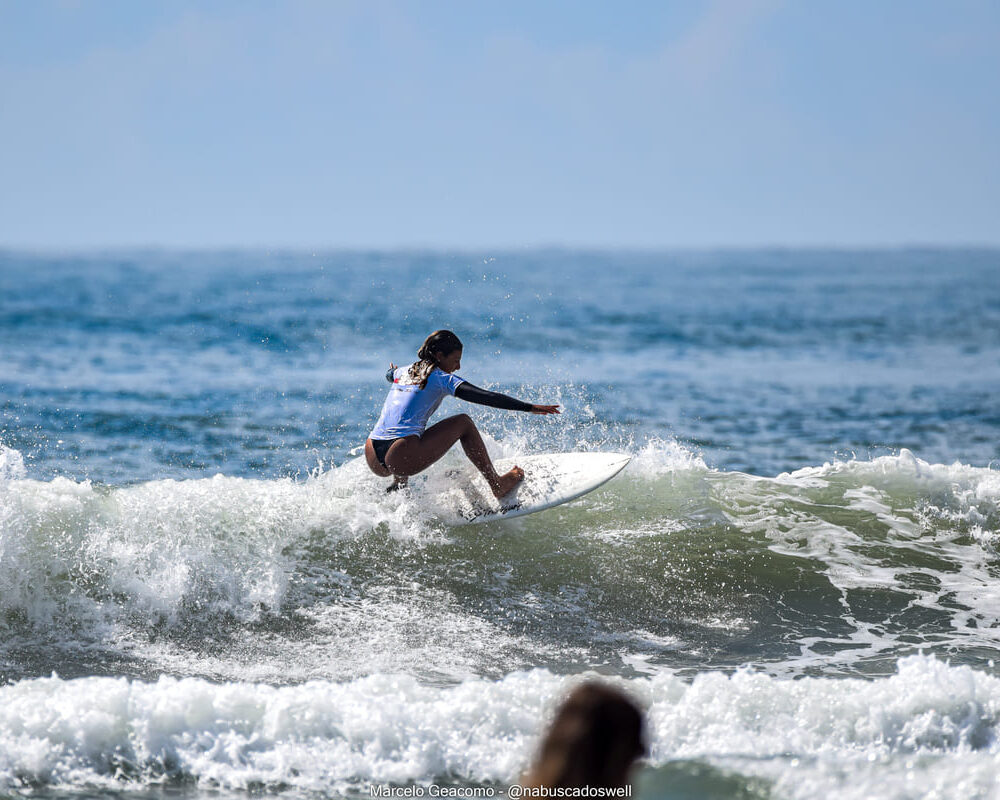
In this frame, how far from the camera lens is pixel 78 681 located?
561 cm

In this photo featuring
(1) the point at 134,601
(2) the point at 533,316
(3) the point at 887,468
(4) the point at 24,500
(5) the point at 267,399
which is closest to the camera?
(1) the point at 134,601

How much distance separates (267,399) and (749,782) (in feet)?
41.0

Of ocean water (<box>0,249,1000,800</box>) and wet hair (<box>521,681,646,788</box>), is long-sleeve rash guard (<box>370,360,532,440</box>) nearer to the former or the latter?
ocean water (<box>0,249,1000,800</box>)

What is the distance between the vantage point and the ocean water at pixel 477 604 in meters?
5.16

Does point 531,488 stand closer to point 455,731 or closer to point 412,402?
point 412,402

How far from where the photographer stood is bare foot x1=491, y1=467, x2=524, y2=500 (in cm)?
825

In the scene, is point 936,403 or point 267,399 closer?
point 267,399

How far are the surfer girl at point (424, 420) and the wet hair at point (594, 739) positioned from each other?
5.43m

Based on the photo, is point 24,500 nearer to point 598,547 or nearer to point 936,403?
point 598,547

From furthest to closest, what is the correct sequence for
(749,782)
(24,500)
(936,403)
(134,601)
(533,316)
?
(533,316)
(936,403)
(24,500)
(134,601)
(749,782)

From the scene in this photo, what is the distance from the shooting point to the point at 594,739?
218 centimetres

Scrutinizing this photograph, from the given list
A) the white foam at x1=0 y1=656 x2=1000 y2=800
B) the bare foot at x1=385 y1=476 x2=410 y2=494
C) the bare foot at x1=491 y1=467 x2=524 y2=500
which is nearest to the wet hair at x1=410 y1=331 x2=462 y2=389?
the bare foot at x1=385 y1=476 x2=410 y2=494

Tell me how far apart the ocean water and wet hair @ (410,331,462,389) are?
114 centimetres

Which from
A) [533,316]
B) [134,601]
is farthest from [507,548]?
[533,316]
